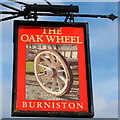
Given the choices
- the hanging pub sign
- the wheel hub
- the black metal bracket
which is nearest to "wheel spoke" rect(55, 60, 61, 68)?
the hanging pub sign

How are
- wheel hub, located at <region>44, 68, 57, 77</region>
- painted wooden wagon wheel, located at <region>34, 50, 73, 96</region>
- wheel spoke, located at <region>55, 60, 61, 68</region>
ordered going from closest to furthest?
painted wooden wagon wheel, located at <region>34, 50, 73, 96</region>, wheel hub, located at <region>44, 68, 57, 77</region>, wheel spoke, located at <region>55, 60, 61, 68</region>

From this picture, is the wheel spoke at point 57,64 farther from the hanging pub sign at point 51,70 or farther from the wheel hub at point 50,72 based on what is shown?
the wheel hub at point 50,72

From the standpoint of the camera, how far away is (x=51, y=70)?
9.89 meters

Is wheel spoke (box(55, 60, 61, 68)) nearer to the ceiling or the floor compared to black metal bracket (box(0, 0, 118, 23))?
nearer to the floor

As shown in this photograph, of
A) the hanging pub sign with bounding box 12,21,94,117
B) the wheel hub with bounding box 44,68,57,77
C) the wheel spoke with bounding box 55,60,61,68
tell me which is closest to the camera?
the hanging pub sign with bounding box 12,21,94,117

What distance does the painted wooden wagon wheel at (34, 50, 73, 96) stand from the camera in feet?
31.8

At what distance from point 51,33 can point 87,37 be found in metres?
1.04

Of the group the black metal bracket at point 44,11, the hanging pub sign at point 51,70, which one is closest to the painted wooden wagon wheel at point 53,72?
the hanging pub sign at point 51,70

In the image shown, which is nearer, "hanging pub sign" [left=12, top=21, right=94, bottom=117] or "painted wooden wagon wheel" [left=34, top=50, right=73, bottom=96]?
"hanging pub sign" [left=12, top=21, right=94, bottom=117]

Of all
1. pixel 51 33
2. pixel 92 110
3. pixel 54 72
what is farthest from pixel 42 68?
pixel 92 110

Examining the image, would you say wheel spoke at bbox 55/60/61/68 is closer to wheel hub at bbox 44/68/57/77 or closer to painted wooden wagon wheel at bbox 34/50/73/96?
painted wooden wagon wheel at bbox 34/50/73/96

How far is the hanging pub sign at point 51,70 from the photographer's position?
30.8 ft

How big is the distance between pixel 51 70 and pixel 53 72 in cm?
8

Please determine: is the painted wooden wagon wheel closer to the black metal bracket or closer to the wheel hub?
the wheel hub
